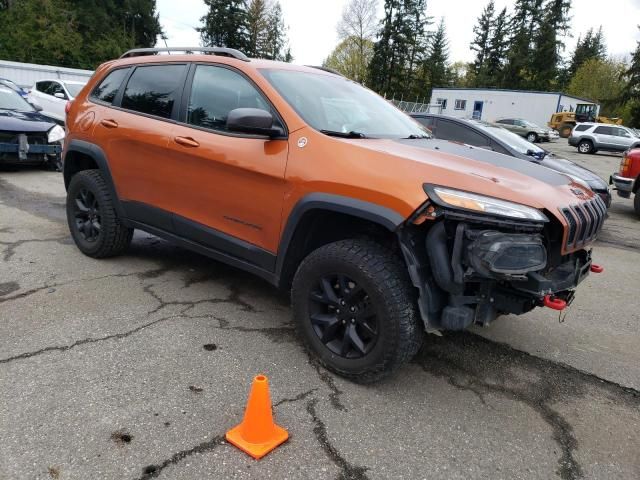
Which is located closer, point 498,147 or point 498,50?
point 498,147

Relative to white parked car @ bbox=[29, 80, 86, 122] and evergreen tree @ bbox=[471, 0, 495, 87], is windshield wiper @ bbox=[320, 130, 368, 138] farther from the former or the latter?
evergreen tree @ bbox=[471, 0, 495, 87]

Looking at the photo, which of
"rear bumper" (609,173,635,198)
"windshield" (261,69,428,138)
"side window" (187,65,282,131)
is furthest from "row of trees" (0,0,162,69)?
"windshield" (261,69,428,138)

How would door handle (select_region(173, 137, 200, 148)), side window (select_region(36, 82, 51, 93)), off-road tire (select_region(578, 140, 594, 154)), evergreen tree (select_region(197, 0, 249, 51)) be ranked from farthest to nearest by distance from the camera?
evergreen tree (select_region(197, 0, 249, 51)), off-road tire (select_region(578, 140, 594, 154)), side window (select_region(36, 82, 51, 93)), door handle (select_region(173, 137, 200, 148))

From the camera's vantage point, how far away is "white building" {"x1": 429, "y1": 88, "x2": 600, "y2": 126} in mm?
44344

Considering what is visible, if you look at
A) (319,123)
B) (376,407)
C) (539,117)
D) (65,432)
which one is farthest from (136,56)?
(539,117)

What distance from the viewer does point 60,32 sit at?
39406 mm

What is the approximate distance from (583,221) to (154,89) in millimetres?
3328

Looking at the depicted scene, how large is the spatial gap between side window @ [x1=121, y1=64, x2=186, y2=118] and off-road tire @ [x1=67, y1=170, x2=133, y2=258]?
2.47 ft

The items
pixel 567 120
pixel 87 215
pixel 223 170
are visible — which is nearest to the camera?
pixel 223 170

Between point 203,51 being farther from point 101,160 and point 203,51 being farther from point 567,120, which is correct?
point 567,120

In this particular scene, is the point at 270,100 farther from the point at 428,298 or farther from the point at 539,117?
the point at 539,117

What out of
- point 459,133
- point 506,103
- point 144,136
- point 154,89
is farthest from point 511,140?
point 506,103

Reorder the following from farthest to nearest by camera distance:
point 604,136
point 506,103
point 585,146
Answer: point 506,103 → point 585,146 → point 604,136

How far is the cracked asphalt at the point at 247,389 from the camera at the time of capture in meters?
2.36
